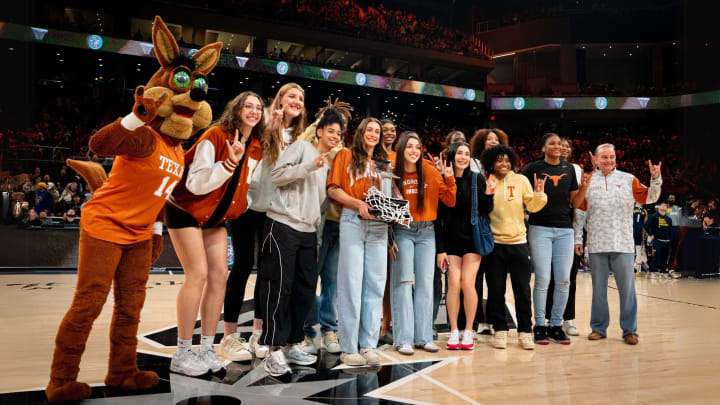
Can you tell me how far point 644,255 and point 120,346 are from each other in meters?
9.24

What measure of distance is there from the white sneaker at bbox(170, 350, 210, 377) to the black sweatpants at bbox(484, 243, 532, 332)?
6.71ft

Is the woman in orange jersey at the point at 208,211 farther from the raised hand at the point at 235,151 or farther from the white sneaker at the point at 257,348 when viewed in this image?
the white sneaker at the point at 257,348

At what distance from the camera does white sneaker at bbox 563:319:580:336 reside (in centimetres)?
392

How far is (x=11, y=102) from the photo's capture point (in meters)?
13.4

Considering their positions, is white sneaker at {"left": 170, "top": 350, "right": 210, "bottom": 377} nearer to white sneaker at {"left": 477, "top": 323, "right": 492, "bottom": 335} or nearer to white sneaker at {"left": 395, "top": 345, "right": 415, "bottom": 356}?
white sneaker at {"left": 395, "top": 345, "right": 415, "bottom": 356}

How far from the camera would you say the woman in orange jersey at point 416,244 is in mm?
3229

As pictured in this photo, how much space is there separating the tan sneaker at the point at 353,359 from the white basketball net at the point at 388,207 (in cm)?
86

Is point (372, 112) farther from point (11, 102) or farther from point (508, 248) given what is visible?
point (508, 248)

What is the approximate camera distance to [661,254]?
27.2 ft

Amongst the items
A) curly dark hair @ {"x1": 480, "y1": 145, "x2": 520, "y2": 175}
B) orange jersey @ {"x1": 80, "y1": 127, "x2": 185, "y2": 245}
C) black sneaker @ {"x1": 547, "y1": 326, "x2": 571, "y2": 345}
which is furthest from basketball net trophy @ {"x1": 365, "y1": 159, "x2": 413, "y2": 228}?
black sneaker @ {"x1": 547, "y1": 326, "x2": 571, "y2": 345}

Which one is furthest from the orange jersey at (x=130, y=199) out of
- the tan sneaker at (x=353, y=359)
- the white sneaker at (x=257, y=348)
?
the tan sneaker at (x=353, y=359)

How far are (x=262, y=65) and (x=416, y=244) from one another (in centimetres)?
1513

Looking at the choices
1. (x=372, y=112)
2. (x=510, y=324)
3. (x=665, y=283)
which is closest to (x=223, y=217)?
(x=510, y=324)

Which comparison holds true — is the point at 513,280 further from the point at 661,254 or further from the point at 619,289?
the point at 661,254
